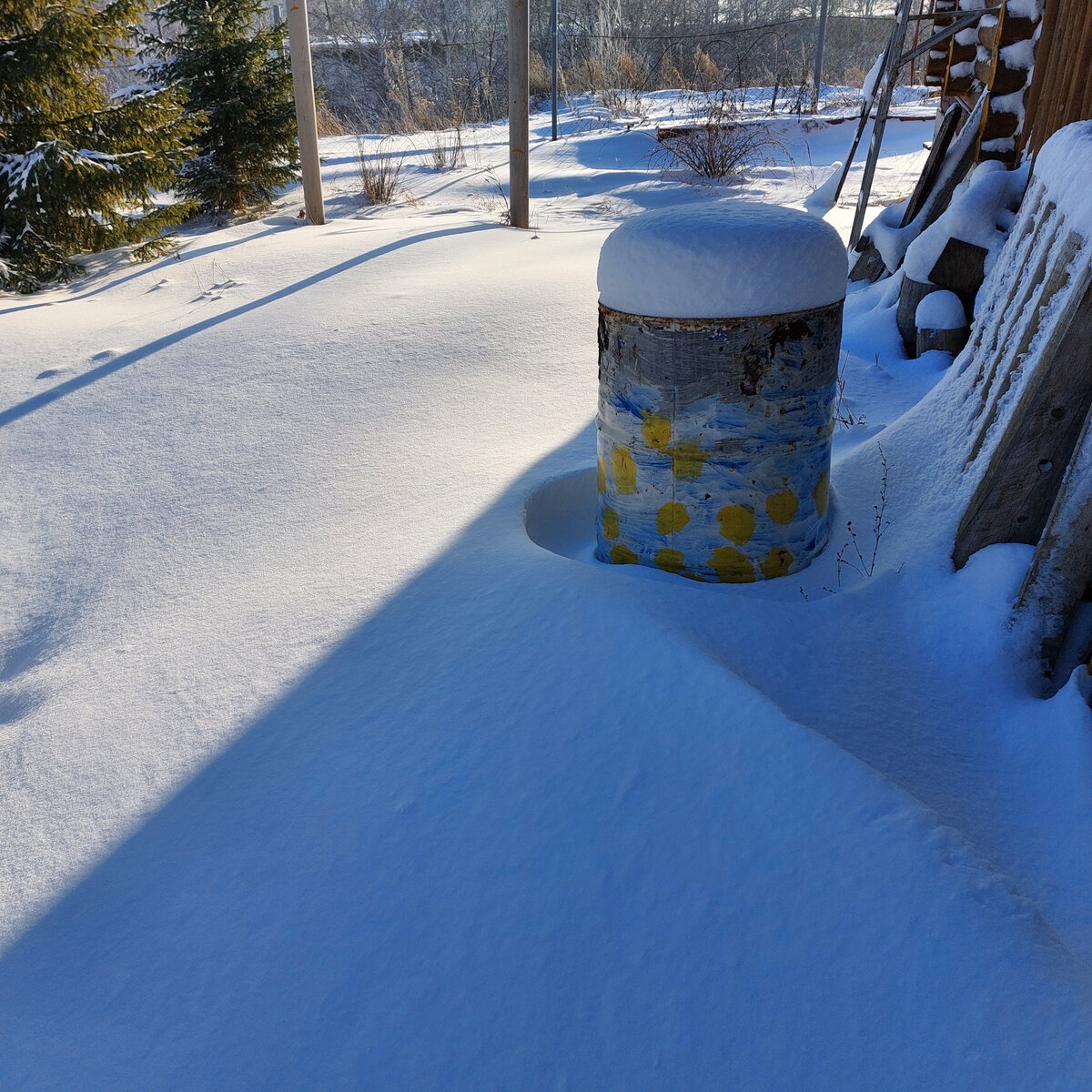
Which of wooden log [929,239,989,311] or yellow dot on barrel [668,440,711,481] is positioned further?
wooden log [929,239,989,311]

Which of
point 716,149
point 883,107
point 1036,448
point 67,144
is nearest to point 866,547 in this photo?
point 1036,448

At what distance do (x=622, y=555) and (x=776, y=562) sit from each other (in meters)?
0.41

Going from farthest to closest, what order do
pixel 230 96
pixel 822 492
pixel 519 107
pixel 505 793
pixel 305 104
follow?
pixel 230 96 → pixel 519 107 → pixel 305 104 → pixel 822 492 → pixel 505 793

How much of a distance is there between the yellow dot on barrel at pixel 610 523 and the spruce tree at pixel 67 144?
4668 mm

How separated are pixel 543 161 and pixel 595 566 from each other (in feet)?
36.0

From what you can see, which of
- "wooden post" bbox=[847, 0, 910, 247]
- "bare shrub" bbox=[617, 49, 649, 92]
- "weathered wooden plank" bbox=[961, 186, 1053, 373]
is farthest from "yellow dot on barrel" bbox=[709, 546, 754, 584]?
"bare shrub" bbox=[617, 49, 649, 92]

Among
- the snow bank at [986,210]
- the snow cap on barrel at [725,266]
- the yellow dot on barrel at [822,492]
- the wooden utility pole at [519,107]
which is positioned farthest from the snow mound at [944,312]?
the wooden utility pole at [519,107]

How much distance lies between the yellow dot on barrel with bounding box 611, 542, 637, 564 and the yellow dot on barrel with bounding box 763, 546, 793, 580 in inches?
13.8

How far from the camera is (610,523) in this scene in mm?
2508

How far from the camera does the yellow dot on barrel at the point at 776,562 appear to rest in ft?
7.91

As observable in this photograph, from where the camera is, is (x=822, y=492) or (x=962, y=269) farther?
(x=962, y=269)

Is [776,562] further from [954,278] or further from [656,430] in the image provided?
[954,278]

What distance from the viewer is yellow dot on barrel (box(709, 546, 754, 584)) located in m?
2.38

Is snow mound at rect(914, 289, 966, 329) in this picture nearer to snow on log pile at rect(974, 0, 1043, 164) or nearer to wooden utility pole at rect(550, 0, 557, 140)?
snow on log pile at rect(974, 0, 1043, 164)
